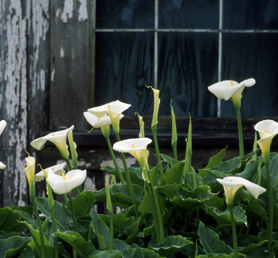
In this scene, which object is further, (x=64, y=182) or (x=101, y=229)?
(x=101, y=229)

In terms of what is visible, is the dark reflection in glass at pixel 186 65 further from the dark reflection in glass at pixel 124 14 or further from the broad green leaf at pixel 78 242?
the broad green leaf at pixel 78 242

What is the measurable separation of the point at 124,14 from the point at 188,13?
0.31m

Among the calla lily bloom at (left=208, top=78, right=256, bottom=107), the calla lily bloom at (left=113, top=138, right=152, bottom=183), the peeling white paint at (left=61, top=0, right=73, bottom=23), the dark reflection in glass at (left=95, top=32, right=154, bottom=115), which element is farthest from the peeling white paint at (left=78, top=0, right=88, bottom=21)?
the calla lily bloom at (left=113, top=138, right=152, bottom=183)

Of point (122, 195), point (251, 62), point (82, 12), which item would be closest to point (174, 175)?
point (122, 195)

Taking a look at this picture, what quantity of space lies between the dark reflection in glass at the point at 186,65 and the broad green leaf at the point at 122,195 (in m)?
1.60

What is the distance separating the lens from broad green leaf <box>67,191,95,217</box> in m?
1.24

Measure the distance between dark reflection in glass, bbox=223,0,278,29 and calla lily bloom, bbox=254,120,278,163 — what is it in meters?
1.81

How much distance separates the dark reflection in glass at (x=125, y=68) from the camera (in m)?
2.90

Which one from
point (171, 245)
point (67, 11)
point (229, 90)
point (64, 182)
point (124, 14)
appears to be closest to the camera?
point (64, 182)

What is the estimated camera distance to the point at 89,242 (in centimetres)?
110

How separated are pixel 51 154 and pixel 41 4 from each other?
2.31 ft

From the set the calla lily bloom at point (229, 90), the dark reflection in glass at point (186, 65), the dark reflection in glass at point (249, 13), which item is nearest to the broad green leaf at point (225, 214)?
the calla lily bloom at point (229, 90)

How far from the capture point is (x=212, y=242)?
1155 millimetres

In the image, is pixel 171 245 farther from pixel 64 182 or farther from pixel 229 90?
pixel 229 90
